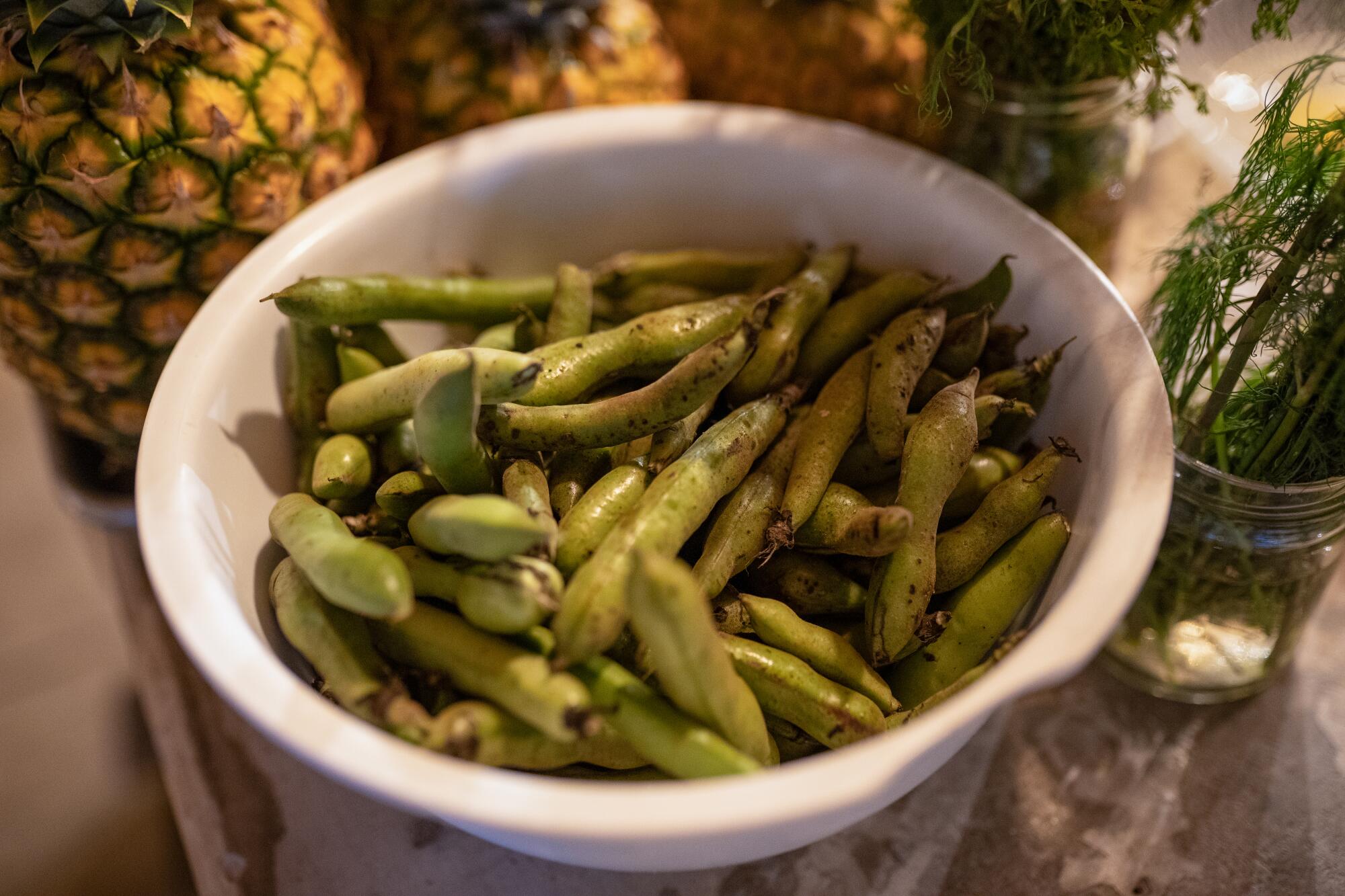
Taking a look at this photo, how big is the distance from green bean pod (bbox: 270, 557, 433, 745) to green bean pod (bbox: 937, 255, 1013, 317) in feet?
2.08

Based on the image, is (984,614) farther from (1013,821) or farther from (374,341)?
(374,341)

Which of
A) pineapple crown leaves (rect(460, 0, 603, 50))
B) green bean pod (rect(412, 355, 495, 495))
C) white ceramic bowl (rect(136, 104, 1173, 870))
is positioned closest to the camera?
white ceramic bowl (rect(136, 104, 1173, 870))

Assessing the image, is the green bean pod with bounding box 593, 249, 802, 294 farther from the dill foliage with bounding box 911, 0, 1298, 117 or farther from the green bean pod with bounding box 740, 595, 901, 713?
the green bean pod with bounding box 740, 595, 901, 713

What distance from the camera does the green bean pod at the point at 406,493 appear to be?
2.55 ft

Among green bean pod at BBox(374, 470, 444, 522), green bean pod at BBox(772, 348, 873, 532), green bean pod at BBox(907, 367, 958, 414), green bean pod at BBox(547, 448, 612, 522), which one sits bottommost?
green bean pod at BBox(374, 470, 444, 522)

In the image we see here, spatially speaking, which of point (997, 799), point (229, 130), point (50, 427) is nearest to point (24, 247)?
point (229, 130)

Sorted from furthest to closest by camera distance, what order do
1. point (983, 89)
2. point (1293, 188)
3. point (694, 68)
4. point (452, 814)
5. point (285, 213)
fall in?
point (694, 68) → point (285, 213) → point (983, 89) → point (1293, 188) → point (452, 814)

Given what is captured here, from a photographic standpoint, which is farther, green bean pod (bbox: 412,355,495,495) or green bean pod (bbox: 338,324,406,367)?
green bean pod (bbox: 338,324,406,367)

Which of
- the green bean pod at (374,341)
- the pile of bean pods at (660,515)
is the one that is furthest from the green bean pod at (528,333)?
the green bean pod at (374,341)

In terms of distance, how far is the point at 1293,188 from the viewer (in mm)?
761

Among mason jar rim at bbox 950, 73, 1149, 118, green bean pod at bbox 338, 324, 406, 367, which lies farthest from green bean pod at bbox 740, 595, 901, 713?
mason jar rim at bbox 950, 73, 1149, 118

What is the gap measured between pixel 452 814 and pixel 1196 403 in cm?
79

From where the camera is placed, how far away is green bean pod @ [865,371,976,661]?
0.75 m

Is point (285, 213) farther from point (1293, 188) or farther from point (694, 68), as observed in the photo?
point (1293, 188)
